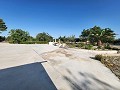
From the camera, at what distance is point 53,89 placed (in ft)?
16.5

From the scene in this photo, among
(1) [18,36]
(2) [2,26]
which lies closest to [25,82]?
(1) [18,36]

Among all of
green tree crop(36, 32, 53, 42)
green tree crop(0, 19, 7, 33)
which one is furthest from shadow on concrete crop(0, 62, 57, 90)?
green tree crop(36, 32, 53, 42)

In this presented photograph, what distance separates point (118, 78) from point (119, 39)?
4044 centimetres

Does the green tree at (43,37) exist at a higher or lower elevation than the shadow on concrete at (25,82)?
higher

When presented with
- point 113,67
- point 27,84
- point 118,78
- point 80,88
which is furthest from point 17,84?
point 113,67

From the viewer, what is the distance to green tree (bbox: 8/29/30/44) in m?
52.2

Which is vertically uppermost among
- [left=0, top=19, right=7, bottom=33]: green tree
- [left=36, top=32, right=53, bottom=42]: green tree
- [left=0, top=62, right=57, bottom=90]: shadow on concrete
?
[left=0, top=19, right=7, bottom=33]: green tree

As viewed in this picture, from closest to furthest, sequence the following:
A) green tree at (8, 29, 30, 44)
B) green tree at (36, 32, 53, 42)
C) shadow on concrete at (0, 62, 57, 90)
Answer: shadow on concrete at (0, 62, 57, 90), green tree at (8, 29, 30, 44), green tree at (36, 32, 53, 42)

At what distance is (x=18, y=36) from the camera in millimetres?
52438

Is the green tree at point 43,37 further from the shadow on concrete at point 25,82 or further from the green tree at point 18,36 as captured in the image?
the shadow on concrete at point 25,82

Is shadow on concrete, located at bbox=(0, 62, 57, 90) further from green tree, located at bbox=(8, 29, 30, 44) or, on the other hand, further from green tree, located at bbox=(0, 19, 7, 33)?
green tree, located at bbox=(0, 19, 7, 33)

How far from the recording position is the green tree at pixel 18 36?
2053 inches

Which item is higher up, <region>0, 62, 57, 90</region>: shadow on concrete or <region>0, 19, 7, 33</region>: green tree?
<region>0, 19, 7, 33</region>: green tree

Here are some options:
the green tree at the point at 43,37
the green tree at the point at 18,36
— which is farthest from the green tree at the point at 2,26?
the green tree at the point at 43,37
